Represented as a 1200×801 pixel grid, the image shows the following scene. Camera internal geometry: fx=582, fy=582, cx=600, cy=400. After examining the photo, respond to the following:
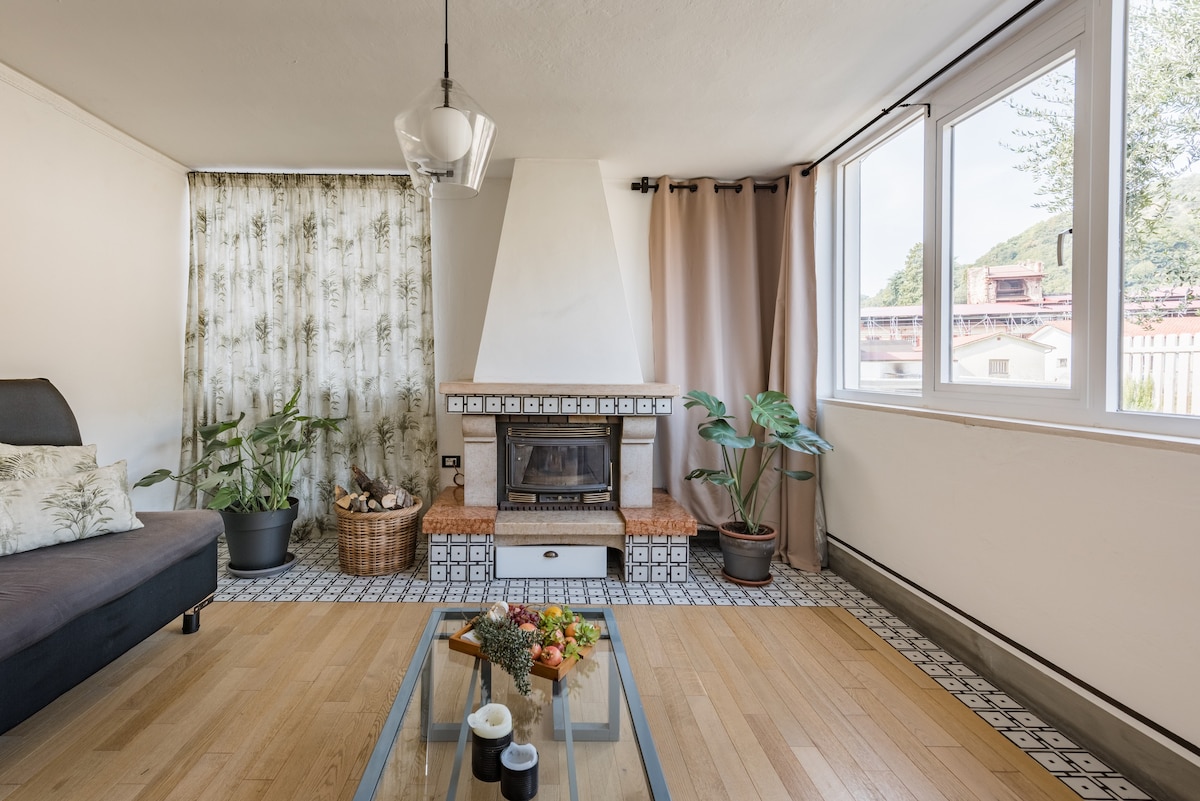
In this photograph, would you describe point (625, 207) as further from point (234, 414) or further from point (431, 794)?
point (431, 794)

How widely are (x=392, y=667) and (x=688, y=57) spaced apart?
2568 millimetres

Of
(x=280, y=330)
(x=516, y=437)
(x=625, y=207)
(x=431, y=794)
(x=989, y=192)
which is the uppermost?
(x=625, y=207)

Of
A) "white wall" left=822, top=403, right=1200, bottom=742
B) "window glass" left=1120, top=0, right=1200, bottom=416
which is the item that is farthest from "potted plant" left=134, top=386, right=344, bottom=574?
"window glass" left=1120, top=0, right=1200, bottom=416

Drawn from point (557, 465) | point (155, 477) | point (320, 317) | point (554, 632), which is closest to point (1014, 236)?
point (554, 632)

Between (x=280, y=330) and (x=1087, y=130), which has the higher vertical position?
(x=1087, y=130)

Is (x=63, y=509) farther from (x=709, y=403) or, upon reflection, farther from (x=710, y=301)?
(x=710, y=301)

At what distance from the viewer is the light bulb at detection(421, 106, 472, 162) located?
1.45 m

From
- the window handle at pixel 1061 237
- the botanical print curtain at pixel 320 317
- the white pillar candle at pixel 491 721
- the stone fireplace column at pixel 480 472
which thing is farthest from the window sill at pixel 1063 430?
the botanical print curtain at pixel 320 317

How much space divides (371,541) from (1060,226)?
3.26 metres

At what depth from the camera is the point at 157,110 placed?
2771 mm

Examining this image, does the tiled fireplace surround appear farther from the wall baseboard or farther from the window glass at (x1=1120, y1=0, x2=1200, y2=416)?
the window glass at (x1=1120, y1=0, x2=1200, y2=416)

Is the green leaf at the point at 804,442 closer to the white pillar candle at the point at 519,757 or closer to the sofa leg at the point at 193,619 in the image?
the white pillar candle at the point at 519,757

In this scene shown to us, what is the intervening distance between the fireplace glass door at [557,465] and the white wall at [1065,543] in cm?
147

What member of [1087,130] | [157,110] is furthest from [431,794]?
[157,110]
